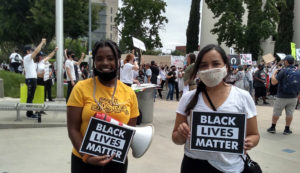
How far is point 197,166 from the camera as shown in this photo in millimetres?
2182

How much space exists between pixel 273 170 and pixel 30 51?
5.93 m

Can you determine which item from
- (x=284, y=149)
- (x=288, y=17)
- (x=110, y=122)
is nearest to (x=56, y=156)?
(x=110, y=122)

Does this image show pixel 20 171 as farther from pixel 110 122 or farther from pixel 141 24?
pixel 141 24

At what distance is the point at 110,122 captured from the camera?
2.12 metres

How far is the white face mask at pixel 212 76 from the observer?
85.7 inches

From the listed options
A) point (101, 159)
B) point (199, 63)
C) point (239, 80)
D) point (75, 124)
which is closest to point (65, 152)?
point (75, 124)

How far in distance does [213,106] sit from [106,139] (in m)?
0.81

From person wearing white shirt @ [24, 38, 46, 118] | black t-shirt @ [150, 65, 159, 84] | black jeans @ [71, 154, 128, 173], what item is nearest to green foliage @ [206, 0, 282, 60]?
black t-shirt @ [150, 65, 159, 84]

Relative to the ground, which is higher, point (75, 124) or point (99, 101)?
point (99, 101)

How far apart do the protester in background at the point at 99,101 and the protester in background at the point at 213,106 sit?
492 millimetres

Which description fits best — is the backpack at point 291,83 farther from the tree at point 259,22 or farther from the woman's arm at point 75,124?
the tree at point 259,22

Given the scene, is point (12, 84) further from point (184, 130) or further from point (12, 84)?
point (184, 130)

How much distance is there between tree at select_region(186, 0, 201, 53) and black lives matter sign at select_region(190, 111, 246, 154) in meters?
32.9

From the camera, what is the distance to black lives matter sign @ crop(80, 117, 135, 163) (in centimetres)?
210
